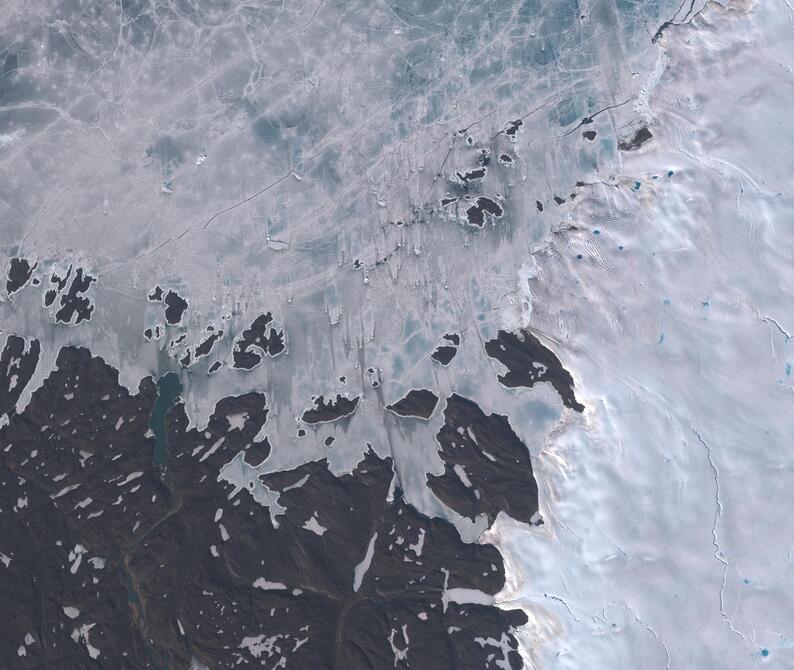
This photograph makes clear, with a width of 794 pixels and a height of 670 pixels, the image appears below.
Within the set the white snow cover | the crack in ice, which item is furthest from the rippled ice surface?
the crack in ice

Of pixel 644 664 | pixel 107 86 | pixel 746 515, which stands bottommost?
pixel 644 664

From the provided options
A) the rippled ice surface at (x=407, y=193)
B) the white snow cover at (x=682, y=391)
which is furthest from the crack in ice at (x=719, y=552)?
the rippled ice surface at (x=407, y=193)

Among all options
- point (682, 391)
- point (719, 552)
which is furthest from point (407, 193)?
point (719, 552)

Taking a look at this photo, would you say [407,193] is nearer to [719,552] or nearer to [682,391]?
[682,391]

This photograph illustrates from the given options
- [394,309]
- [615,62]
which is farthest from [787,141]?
[394,309]

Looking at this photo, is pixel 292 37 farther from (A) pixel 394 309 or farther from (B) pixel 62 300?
(B) pixel 62 300

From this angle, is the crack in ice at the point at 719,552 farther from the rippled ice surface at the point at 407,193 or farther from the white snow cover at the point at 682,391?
the rippled ice surface at the point at 407,193

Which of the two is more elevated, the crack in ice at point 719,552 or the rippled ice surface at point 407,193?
the rippled ice surface at point 407,193

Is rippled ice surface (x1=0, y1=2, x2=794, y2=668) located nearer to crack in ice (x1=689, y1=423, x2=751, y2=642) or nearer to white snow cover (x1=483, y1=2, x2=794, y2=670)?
white snow cover (x1=483, y1=2, x2=794, y2=670)
